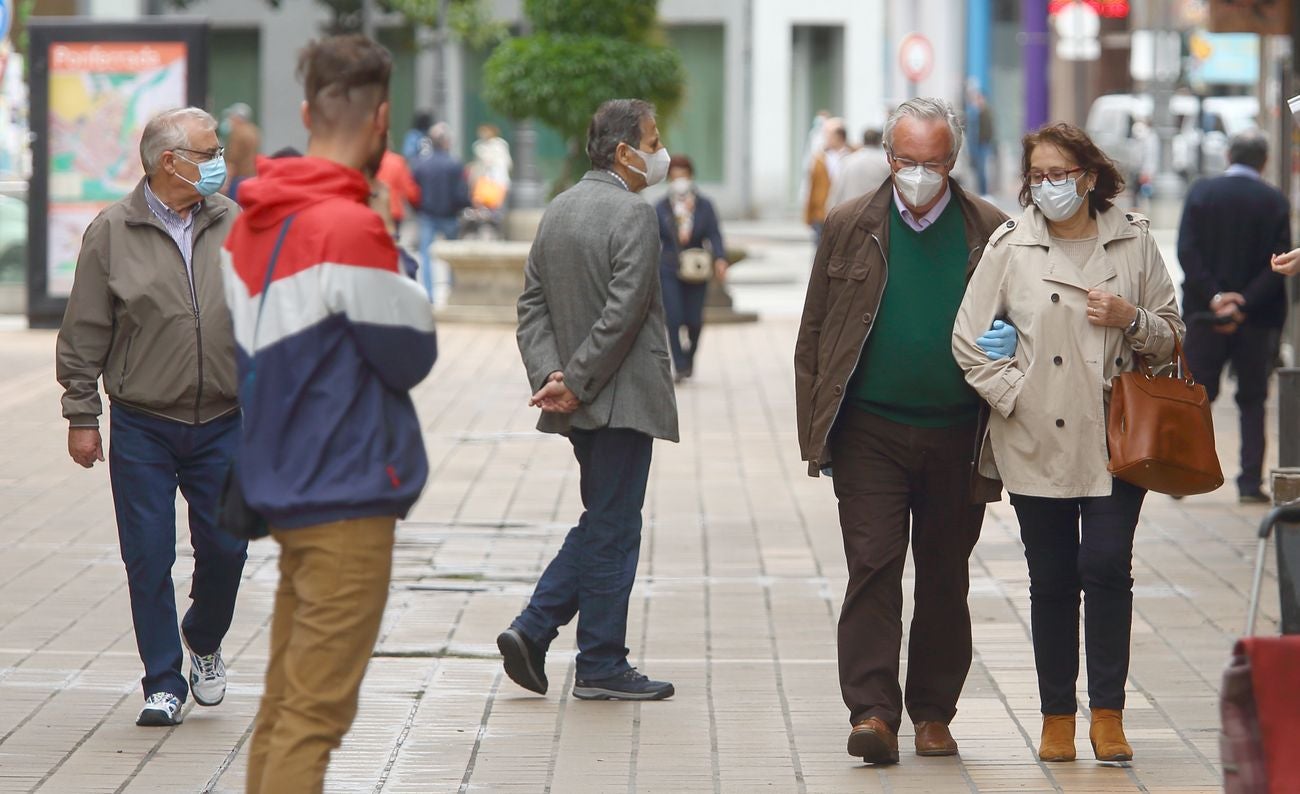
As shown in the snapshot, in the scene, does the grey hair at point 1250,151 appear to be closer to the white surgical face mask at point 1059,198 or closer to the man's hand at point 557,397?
the white surgical face mask at point 1059,198

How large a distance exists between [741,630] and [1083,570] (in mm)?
2140

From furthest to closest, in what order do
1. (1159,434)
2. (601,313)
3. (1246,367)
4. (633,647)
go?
(1246,367) → (633,647) → (601,313) → (1159,434)

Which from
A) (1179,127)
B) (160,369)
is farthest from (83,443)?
(1179,127)

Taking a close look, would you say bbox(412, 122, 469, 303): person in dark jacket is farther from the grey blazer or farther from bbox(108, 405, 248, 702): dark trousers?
bbox(108, 405, 248, 702): dark trousers

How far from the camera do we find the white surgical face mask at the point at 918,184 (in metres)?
5.88

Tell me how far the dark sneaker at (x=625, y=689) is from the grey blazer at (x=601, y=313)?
2.49 ft

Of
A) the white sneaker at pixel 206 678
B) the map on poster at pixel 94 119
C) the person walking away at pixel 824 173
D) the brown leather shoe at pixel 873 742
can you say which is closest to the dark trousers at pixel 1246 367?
the brown leather shoe at pixel 873 742

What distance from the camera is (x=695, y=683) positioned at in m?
7.03

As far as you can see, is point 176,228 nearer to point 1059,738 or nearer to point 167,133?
point 167,133

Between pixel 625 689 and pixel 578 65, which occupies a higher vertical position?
pixel 578 65

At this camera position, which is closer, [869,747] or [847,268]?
[869,747]

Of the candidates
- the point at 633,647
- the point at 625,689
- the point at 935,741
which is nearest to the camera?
the point at 935,741

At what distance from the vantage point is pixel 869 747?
19.3ft

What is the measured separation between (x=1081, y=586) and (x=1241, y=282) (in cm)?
528
